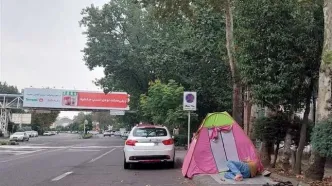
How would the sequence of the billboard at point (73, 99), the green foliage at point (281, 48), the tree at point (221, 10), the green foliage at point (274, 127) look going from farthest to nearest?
the billboard at point (73, 99) < the tree at point (221, 10) < the green foliage at point (274, 127) < the green foliage at point (281, 48)

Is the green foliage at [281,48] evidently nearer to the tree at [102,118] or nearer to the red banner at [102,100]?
the red banner at [102,100]

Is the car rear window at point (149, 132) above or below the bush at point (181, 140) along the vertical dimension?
above

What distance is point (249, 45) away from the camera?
479 inches

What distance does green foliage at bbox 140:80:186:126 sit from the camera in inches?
1128

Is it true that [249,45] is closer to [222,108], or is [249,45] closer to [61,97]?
[222,108]

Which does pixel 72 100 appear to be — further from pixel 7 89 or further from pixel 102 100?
pixel 7 89

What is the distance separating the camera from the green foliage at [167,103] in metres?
28.6

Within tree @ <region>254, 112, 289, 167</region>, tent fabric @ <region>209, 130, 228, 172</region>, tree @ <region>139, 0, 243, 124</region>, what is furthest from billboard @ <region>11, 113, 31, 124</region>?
tent fabric @ <region>209, 130, 228, 172</region>

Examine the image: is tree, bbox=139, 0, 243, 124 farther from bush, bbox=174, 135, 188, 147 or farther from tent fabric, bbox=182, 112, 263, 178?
bush, bbox=174, 135, 188, 147

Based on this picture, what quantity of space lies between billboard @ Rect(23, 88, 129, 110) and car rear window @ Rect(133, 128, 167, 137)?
4844cm

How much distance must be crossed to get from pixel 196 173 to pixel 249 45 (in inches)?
146

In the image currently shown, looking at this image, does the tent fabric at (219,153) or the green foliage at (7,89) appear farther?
the green foliage at (7,89)

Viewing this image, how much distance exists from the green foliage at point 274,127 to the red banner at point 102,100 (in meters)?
51.6

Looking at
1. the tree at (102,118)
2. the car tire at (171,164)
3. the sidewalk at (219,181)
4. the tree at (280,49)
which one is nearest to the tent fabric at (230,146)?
the sidewalk at (219,181)
